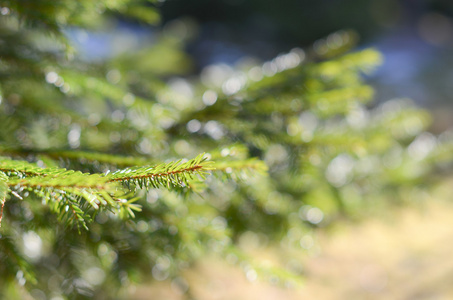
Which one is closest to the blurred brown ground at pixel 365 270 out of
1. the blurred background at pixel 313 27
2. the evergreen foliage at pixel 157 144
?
the evergreen foliage at pixel 157 144

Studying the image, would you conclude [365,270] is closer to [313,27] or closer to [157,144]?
[157,144]

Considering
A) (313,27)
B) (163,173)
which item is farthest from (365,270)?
(313,27)

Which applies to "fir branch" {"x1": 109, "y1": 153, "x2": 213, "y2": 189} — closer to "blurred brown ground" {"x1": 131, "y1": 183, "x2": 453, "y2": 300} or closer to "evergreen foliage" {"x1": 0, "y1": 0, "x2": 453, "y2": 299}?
"evergreen foliage" {"x1": 0, "y1": 0, "x2": 453, "y2": 299}

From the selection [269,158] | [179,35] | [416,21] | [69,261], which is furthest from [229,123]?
[416,21]

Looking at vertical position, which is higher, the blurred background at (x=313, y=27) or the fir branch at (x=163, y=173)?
the blurred background at (x=313, y=27)

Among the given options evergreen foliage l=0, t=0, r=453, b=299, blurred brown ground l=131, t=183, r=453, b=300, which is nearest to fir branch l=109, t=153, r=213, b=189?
evergreen foliage l=0, t=0, r=453, b=299

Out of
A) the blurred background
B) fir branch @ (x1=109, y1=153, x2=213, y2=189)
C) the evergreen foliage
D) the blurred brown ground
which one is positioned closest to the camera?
fir branch @ (x1=109, y1=153, x2=213, y2=189)

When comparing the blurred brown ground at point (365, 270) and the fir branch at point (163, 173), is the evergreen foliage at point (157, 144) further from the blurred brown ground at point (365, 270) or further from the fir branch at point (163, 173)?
the blurred brown ground at point (365, 270)

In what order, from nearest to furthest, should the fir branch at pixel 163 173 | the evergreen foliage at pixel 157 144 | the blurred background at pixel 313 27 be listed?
the fir branch at pixel 163 173 < the evergreen foliage at pixel 157 144 < the blurred background at pixel 313 27
